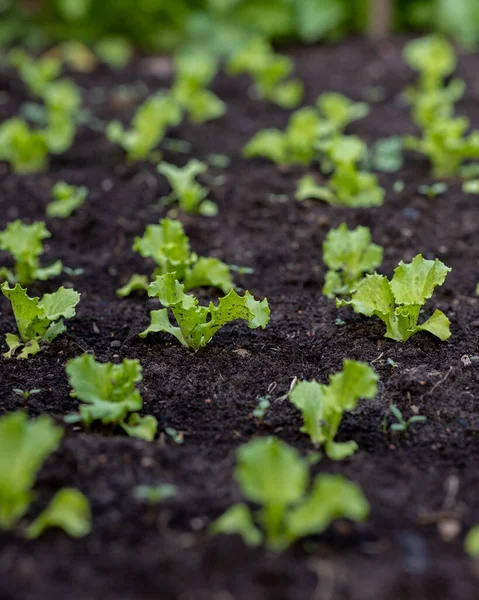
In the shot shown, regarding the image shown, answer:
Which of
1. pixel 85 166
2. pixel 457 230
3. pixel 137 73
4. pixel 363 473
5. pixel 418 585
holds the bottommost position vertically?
pixel 137 73

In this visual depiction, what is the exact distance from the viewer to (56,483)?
75.5 inches

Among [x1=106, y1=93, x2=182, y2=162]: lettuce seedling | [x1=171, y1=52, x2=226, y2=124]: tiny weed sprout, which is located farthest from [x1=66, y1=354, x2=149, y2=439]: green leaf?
[x1=171, y1=52, x2=226, y2=124]: tiny weed sprout

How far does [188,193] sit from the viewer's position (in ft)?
12.3

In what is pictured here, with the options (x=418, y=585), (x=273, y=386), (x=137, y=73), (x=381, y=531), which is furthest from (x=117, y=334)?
(x=137, y=73)

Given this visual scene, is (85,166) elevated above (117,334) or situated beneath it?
situated beneath

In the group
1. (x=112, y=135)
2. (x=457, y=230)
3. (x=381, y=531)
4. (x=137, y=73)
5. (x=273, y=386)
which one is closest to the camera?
(x=381, y=531)

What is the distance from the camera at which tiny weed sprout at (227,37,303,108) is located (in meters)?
5.49

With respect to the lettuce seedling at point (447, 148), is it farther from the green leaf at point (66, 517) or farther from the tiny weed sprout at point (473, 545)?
the green leaf at point (66, 517)

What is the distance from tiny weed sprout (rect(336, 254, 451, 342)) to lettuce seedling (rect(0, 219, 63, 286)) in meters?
1.22

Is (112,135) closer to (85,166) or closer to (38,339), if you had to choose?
(85,166)

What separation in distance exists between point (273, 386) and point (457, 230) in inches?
58.5

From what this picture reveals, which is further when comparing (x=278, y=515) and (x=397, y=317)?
(x=397, y=317)

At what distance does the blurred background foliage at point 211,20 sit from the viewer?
6.90 m

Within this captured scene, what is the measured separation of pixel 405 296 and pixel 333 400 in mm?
642
